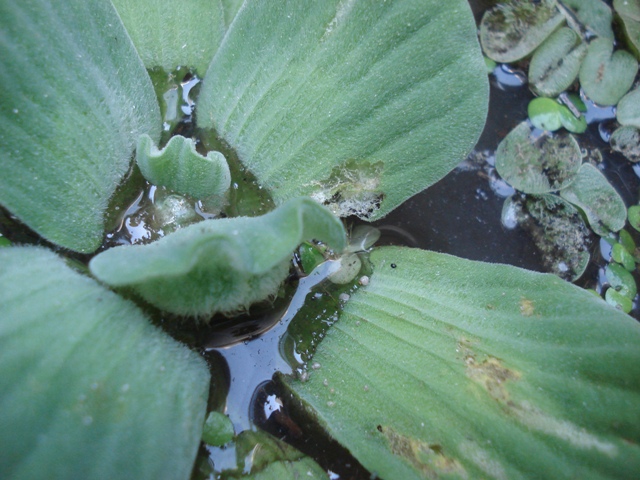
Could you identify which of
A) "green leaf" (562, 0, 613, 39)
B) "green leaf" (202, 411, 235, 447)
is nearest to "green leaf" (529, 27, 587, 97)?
"green leaf" (562, 0, 613, 39)

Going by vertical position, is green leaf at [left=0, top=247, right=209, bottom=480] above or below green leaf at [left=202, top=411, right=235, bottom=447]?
above

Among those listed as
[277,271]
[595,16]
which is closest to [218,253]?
[277,271]

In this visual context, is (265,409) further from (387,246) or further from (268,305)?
(387,246)

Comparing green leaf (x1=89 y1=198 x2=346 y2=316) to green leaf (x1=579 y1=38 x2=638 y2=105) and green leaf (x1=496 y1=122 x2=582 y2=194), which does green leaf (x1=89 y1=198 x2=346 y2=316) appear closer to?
green leaf (x1=496 y1=122 x2=582 y2=194)

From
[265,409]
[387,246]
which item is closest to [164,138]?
[387,246]

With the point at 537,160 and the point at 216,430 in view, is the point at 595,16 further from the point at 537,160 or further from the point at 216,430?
the point at 216,430
